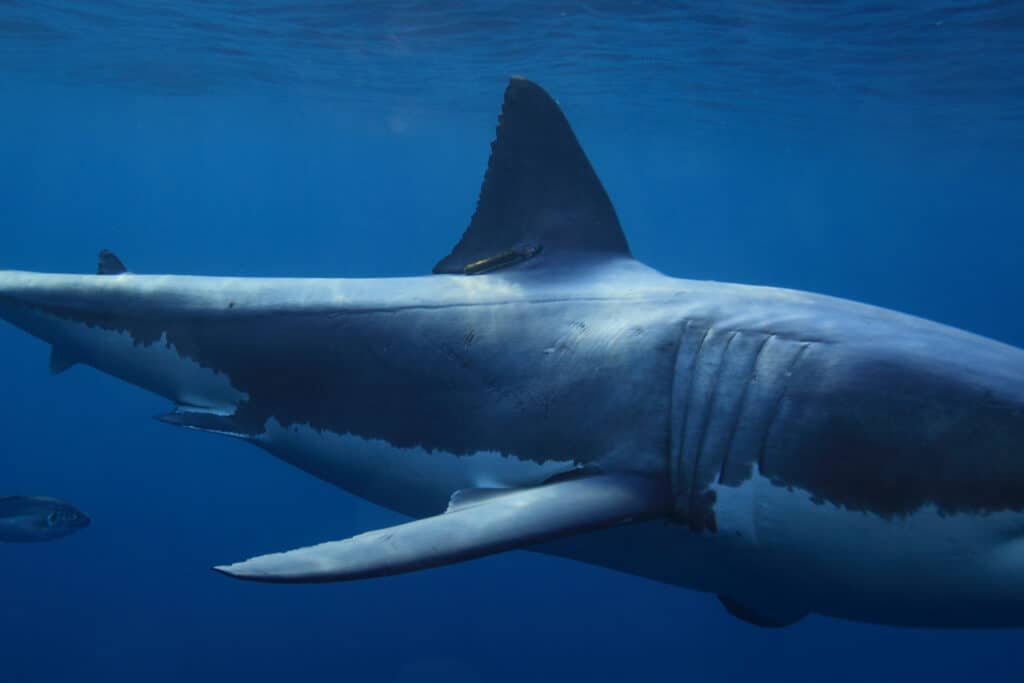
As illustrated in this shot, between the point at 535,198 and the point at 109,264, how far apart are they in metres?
3.04

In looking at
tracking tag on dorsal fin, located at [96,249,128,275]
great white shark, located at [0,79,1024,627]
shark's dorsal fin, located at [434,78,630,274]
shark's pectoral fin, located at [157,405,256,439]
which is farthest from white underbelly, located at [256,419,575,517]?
tracking tag on dorsal fin, located at [96,249,128,275]

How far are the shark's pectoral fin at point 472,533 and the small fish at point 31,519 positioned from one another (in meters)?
6.77

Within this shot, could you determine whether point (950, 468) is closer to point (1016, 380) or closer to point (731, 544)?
point (1016, 380)

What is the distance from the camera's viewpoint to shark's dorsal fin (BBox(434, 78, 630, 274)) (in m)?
4.40

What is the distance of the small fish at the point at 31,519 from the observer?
26.6 ft

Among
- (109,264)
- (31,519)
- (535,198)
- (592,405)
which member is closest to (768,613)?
(592,405)

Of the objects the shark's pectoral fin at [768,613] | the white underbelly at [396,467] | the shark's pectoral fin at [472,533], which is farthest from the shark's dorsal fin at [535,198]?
the shark's pectoral fin at [768,613]

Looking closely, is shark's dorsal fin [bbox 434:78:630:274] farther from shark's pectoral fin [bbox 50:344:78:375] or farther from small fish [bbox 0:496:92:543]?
small fish [bbox 0:496:92:543]

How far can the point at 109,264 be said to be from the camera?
5340 millimetres

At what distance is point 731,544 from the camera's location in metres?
2.99

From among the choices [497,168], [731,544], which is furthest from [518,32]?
[731,544]

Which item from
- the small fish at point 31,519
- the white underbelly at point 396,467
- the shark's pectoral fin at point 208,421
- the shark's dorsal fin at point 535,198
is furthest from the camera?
the small fish at point 31,519

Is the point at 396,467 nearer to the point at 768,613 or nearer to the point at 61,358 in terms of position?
the point at 768,613

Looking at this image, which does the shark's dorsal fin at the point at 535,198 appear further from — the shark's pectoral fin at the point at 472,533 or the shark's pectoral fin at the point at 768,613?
the shark's pectoral fin at the point at 768,613
